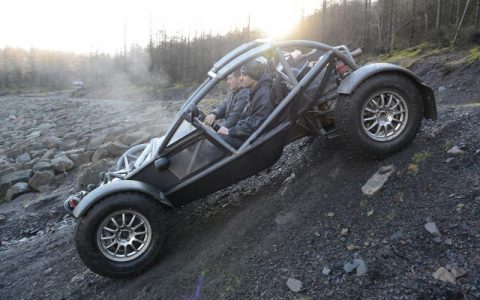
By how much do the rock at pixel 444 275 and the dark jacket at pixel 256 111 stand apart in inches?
97.0

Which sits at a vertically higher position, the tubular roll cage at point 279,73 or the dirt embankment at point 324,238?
the tubular roll cage at point 279,73

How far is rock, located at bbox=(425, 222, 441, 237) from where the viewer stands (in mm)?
3501

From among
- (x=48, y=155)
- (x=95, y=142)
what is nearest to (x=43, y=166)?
(x=48, y=155)

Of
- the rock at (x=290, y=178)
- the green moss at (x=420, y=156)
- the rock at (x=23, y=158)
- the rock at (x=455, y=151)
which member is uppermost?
the rock at (x=455, y=151)

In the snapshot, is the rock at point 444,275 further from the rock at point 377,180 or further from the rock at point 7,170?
the rock at point 7,170

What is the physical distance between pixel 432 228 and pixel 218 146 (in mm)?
2430

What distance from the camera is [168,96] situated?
38062 mm

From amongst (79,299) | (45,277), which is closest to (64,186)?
(45,277)

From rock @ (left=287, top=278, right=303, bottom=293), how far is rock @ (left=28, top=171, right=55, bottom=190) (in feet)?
28.9

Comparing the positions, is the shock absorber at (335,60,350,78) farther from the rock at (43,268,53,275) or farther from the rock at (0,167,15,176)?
the rock at (0,167,15,176)

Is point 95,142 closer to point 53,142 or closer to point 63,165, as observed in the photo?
point 53,142

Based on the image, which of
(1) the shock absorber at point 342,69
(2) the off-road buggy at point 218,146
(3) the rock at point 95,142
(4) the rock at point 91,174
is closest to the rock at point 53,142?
(3) the rock at point 95,142

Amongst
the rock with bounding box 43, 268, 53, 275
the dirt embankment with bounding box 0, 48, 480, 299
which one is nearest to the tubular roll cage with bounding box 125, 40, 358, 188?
the dirt embankment with bounding box 0, 48, 480, 299

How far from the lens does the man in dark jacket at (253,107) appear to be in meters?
4.76
